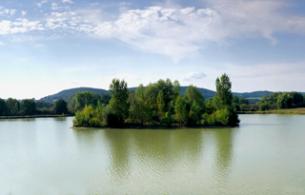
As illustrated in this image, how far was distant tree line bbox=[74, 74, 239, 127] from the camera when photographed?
52594mm

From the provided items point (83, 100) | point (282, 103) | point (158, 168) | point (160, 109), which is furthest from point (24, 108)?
point (158, 168)

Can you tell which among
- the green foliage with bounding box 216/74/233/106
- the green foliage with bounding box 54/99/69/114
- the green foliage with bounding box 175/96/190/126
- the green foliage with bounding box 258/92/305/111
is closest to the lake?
the green foliage with bounding box 175/96/190/126

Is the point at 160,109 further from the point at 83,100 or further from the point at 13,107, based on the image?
the point at 13,107

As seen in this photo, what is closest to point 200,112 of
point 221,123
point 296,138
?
point 221,123

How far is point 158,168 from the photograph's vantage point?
21219 millimetres

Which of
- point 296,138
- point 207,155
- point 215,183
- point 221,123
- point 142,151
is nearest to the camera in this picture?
point 215,183

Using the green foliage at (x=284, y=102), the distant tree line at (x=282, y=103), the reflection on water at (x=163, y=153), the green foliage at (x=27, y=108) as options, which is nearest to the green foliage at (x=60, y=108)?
the green foliage at (x=27, y=108)

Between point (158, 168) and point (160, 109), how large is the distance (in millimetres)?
34663

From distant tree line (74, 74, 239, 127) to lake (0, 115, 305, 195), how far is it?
1850cm

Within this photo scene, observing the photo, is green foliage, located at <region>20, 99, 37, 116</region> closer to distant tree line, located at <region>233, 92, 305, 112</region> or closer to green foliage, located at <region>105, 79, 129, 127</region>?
green foliage, located at <region>105, 79, 129, 127</region>

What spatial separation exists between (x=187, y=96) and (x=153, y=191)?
4434 cm

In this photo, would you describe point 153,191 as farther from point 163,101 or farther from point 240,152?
point 163,101

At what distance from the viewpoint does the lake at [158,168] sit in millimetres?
16750

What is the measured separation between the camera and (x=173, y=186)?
55.3 feet
